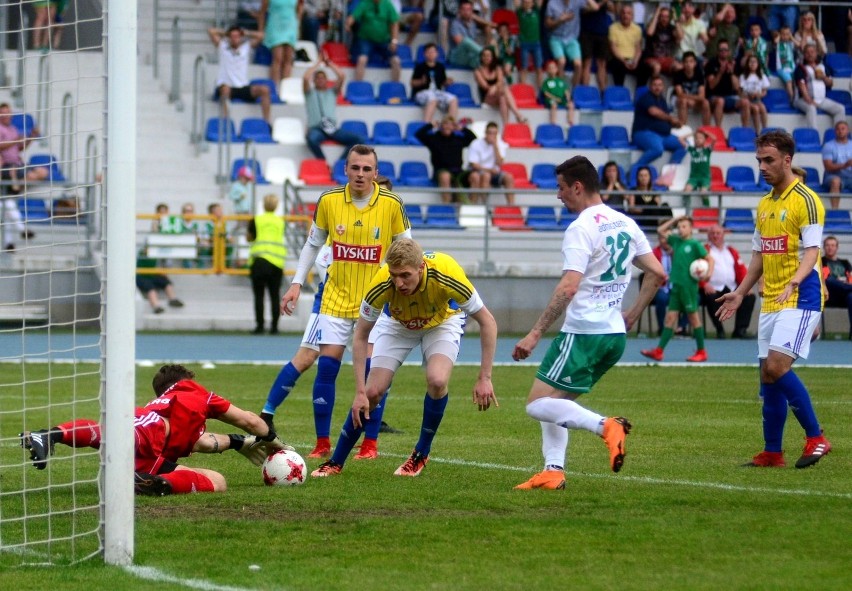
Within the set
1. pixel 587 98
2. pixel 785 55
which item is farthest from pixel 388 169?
pixel 785 55

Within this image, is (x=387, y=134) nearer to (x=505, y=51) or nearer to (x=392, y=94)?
(x=392, y=94)

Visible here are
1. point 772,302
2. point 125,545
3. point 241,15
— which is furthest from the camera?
point 241,15

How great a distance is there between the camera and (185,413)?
7.96 meters

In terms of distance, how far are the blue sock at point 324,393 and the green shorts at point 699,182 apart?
16.8m

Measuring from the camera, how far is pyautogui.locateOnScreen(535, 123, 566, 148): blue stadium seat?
27.0 meters

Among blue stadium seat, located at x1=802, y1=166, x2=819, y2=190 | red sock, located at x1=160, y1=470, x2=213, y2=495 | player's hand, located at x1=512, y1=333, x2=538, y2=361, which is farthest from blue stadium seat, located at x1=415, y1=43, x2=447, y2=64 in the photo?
player's hand, located at x1=512, y1=333, x2=538, y2=361

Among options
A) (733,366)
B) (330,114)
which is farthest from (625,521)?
(330,114)

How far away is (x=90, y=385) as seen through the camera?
579 inches

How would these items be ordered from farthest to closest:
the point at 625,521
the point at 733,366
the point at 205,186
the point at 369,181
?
1. the point at 205,186
2. the point at 733,366
3. the point at 369,181
4. the point at 625,521

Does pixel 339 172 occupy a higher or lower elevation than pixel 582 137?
lower

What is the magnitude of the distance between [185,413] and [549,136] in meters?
19.9

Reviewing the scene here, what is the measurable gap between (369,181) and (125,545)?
14.2 feet

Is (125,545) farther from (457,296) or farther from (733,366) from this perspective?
(733,366)

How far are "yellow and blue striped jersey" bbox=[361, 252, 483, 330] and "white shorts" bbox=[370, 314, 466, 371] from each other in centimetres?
15
